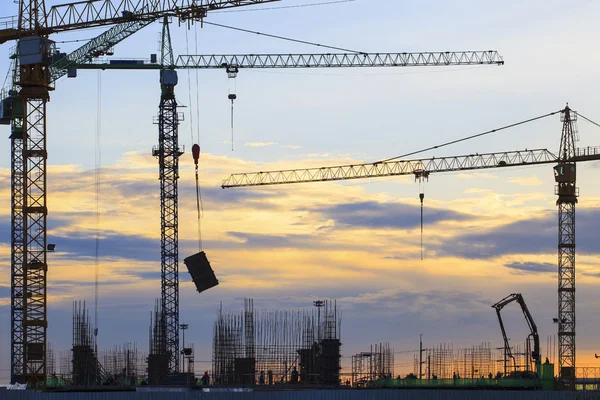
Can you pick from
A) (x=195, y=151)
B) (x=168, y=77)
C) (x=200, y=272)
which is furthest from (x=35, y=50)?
(x=168, y=77)

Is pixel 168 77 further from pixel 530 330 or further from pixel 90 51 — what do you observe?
pixel 530 330

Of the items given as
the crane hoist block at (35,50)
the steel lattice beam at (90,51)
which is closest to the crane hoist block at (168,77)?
the steel lattice beam at (90,51)

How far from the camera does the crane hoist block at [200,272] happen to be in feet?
343

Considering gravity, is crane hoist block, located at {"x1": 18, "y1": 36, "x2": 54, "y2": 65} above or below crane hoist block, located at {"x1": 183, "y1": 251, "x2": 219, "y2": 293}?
above

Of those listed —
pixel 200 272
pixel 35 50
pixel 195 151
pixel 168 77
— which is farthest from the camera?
pixel 168 77

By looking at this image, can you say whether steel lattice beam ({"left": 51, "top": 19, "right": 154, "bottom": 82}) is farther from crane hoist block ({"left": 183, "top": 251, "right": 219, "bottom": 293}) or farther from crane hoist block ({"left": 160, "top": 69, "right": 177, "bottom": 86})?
crane hoist block ({"left": 183, "top": 251, "right": 219, "bottom": 293})

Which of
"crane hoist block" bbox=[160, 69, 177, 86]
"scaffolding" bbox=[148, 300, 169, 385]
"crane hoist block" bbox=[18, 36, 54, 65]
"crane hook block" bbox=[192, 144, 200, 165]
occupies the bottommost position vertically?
"scaffolding" bbox=[148, 300, 169, 385]

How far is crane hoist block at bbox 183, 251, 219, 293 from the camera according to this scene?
105 metres

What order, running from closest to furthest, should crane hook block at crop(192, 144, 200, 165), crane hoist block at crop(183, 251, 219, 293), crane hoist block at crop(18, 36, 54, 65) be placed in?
crane hoist block at crop(18, 36, 54, 65) < crane hook block at crop(192, 144, 200, 165) < crane hoist block at crop(183, 251, 219, 293)

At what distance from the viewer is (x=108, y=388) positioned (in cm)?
8350

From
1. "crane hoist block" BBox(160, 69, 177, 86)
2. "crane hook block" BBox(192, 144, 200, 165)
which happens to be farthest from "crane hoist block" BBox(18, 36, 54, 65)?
"crane hoist block" BBox(160, 69, 177, 86)

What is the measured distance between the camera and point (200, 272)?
105m

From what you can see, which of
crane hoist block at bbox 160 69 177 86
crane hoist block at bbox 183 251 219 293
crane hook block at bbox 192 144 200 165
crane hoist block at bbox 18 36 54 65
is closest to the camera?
crane hoist block at bbox 18 36 54 65

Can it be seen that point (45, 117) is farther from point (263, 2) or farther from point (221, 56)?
point (221, 56)
